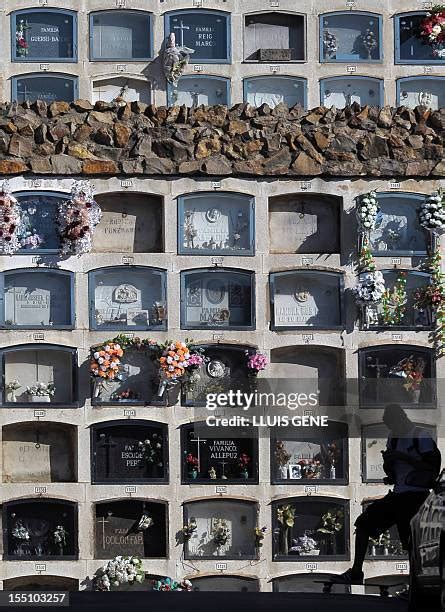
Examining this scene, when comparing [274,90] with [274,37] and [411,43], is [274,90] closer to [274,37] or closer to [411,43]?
[274,37]

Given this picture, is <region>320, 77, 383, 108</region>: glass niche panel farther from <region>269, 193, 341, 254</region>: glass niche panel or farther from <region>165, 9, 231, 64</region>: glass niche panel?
<region>269, 193, 341, 254</region>: glass niche panel

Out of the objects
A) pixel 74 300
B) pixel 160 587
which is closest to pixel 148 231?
pixel 74 300

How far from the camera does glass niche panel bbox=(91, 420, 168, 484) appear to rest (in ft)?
44.9

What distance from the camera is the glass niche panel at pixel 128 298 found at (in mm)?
13758

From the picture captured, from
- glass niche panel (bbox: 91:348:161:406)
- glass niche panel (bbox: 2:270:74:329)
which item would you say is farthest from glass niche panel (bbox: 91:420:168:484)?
glass niche panel (bbox: 2:270:74:329)

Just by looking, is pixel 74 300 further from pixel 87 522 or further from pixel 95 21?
pixel 95 21

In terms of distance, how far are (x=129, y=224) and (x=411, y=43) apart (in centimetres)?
394

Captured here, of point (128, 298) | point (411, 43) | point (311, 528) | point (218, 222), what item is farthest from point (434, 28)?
point (311, 528)

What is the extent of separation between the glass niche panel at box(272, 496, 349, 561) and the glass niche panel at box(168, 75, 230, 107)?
4.44 m

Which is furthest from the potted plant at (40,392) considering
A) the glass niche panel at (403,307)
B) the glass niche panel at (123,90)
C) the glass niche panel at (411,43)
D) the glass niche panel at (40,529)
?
the glass niche panel at (411,43)

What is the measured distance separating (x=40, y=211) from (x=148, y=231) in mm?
1045

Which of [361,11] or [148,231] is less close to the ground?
[361,11]

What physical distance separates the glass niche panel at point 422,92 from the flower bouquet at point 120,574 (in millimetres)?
5752

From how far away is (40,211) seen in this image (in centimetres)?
1378
